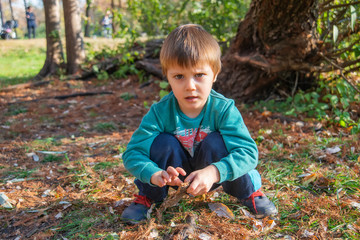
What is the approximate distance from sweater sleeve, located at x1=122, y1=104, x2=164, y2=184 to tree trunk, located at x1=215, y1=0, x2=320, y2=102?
272cm

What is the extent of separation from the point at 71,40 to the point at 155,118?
6685mm

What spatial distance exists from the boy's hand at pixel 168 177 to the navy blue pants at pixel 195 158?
0.56 ft

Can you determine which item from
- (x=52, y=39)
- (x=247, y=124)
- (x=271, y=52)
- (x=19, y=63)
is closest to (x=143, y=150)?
(x=247, y=124)

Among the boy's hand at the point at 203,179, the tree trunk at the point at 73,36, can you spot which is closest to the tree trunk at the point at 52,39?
the tree trunk at the point at 73,36

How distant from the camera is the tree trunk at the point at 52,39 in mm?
7766

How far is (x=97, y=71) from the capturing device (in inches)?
297

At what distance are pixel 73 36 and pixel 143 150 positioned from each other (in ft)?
22.2

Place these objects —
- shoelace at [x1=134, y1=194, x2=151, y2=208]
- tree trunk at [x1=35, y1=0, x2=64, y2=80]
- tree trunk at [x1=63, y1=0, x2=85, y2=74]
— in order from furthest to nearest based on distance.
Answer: tree trunk at [x1=35, y1=0, x2=64, y2=80]
tree trunk at [x1=63, y1=0, x2=85, y2=74]
shoelace at [x1=134, y1=194, x2=151, y2=208]

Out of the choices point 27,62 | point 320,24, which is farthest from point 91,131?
point 27,62

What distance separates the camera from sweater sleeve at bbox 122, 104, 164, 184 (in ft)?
5.63

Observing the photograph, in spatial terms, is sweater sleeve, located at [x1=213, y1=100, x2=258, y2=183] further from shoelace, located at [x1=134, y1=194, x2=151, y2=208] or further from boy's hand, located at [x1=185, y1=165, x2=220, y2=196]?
shoelace, located at [x1=134, y1=194, x2=151, y2=208]

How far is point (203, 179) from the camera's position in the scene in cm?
161

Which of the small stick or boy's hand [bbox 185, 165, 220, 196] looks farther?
the small stick

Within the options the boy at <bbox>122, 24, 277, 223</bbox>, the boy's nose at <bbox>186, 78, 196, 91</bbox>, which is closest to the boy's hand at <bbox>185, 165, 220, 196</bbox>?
the boy at <bbox>122, 24, 277, 223</bbox>
